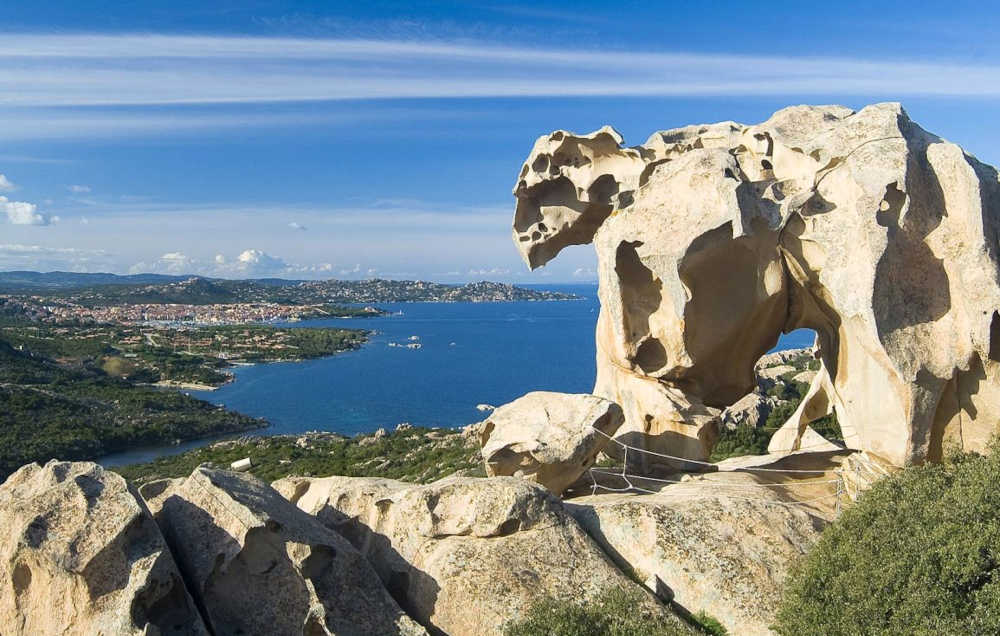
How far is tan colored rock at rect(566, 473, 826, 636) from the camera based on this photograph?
1252 cm

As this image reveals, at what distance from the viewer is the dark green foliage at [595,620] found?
1050 centimetres

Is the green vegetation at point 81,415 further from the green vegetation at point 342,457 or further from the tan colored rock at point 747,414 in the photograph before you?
the tan colored rock at point 747,414

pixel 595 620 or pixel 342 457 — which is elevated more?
pixel 595 620

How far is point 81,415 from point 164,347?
80.9m

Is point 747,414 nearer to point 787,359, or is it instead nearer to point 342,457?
point 342,457

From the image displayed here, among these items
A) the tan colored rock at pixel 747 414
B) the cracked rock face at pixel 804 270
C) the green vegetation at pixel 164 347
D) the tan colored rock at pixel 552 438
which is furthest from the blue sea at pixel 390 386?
the cracked rock face at pixel 804 270

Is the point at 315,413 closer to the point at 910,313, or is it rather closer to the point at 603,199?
the point at 603,199

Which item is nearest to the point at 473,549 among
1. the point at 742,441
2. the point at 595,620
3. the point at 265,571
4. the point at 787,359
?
the point at 595,620

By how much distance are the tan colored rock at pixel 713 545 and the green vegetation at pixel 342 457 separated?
842 inches

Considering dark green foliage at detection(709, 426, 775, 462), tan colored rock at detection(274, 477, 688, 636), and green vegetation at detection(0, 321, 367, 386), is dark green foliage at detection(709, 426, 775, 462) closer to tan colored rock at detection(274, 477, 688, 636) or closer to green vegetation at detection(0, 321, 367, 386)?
tan colored rock at detection(274, 477, 688, 636)

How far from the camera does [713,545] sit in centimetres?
1333

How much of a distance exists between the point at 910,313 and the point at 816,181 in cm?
356

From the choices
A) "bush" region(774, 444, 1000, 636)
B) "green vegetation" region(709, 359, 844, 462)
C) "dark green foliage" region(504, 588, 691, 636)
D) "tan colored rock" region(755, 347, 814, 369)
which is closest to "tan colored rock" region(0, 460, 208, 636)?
"dark green foliage" region(504, 588, 691, 636)

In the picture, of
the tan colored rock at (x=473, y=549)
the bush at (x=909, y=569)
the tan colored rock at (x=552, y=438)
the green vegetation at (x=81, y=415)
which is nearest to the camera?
the bush at (x=909, y=569)
